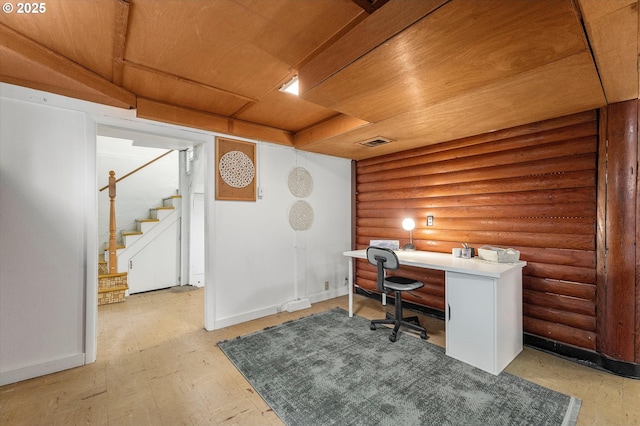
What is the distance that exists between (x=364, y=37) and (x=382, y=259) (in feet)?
6.75

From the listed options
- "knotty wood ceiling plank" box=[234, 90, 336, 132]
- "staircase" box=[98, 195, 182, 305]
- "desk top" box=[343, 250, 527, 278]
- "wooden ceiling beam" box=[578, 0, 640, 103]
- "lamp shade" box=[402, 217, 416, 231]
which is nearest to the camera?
"wooden ceiling beam" box=[578, 0, 640, 103]

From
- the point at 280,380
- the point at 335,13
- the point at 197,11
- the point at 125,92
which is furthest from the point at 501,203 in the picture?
the point at 125,92

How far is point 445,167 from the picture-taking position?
11.0 ft

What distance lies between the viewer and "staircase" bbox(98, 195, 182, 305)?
4012 millimetres

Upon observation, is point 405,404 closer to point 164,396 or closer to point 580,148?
point 164,396

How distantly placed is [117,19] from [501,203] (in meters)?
3.52

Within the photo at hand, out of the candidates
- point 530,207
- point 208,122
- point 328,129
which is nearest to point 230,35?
→ point 208,122

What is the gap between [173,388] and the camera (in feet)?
6.67

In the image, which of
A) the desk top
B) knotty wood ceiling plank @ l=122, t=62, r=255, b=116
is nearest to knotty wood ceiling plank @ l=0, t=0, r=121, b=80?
knotty wood ceiling plank @ l=122, t=62, r=255, b=116

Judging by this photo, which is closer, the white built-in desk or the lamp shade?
the white built-in desk

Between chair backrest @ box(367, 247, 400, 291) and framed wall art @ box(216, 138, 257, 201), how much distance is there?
1.64 meters

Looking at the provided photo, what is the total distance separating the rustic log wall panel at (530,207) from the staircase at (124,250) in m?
4.19

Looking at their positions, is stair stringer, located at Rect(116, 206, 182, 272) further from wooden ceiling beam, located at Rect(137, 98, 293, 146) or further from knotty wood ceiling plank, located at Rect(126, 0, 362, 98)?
knotty wood ceiling plank, located at Rect(126, 0, 362, 98)

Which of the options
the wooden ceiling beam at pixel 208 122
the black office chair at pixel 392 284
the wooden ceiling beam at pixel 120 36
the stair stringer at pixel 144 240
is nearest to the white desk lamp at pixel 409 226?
the black office chair at pixel 392 284
